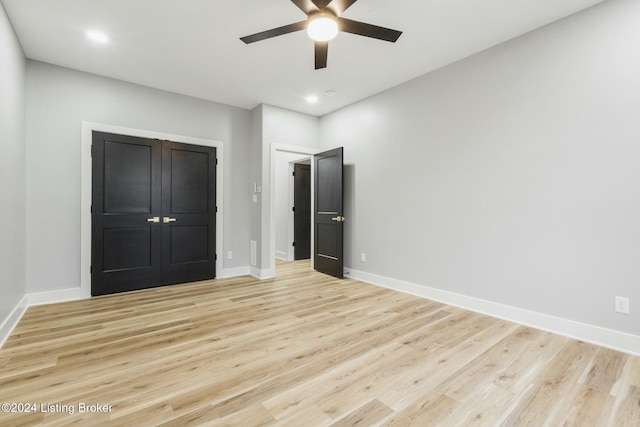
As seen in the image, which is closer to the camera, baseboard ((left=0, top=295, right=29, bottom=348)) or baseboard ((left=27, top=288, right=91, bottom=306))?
baseboard ((left=0, top=295, right=29, bottom=348))

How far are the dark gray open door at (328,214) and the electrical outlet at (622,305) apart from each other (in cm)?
309

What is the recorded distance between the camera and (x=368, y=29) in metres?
2.37

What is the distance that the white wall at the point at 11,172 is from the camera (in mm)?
2471

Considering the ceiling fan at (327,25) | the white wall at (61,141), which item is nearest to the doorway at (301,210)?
the white wall at (61,141)

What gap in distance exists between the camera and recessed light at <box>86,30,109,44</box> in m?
2.88

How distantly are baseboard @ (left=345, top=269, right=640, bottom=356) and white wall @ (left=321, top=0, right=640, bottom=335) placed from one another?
0.06 m

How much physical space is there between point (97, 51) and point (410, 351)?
4.30 metres

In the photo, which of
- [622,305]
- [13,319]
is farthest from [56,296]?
[622,305]

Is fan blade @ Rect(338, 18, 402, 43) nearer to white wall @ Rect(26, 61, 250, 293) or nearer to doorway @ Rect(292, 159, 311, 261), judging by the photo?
white wall @ Rect(26, 61, 250, 293)

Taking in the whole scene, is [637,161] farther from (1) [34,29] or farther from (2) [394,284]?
(1) [34,29]

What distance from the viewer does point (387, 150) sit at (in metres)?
4.22

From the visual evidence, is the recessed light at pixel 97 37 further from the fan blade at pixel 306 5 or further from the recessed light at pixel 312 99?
the recessed light at pixel 312 99

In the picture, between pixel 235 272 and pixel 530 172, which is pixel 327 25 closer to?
pixel 530 172

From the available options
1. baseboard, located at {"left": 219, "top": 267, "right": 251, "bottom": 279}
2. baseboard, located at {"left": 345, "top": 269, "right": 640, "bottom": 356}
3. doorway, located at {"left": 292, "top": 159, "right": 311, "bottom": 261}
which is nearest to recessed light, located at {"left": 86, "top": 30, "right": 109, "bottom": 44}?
baseboard, located at {"left": 219, "top": 267, "right": 251, "bottom": 279}
